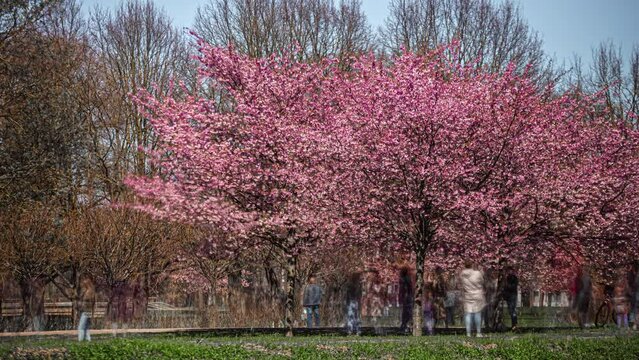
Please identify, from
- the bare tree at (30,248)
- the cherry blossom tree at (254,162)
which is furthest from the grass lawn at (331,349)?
the bare tree at (30,248)

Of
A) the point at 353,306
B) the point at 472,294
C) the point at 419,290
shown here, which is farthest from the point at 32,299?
the point at 472,294

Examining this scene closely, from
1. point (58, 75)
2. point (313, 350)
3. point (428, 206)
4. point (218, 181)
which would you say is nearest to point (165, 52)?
point (58, 75)

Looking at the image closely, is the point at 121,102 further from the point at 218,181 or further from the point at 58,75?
the point at 218,181

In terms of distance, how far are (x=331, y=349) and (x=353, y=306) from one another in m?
7.55

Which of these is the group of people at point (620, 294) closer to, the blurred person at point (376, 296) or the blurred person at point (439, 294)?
the blurred person at point (439, 294)

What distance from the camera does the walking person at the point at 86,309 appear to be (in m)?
18.6

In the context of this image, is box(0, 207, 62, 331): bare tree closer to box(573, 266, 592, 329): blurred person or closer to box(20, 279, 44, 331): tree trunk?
box(20, 279, 44, 331): tree trunk

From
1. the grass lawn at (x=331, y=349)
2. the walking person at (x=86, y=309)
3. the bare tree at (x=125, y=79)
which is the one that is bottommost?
the grass lawn at (x=331, y=349)

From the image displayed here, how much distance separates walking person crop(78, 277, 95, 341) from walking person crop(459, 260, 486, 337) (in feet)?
28.2

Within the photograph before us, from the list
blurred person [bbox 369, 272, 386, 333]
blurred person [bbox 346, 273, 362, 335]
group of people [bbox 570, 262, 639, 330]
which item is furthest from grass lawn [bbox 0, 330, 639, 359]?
blurred person [bbox 369, 272, 386, 333]

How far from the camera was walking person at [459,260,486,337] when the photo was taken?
20.3 m

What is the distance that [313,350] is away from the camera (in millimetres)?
16375

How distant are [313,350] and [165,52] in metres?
31.1

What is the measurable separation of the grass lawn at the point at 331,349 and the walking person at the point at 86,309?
1767mm
